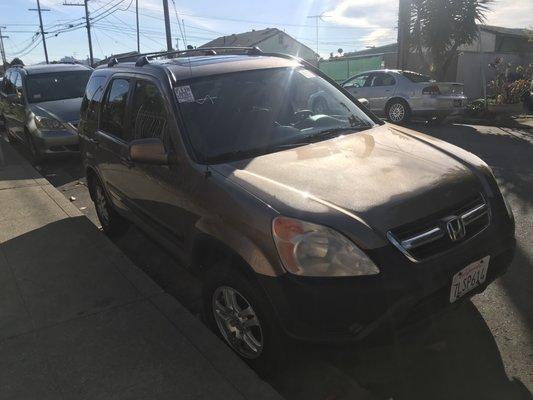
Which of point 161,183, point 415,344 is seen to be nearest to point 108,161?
point 161,183

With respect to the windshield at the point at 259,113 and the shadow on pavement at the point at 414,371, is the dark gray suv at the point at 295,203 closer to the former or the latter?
the windshield at the point at 259,113

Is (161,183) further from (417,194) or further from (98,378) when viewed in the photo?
(417,194)

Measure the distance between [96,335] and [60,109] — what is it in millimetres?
6959

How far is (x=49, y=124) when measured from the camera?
8695 mm

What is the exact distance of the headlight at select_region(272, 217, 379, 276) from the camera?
2.31 m

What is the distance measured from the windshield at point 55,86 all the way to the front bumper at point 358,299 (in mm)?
8547

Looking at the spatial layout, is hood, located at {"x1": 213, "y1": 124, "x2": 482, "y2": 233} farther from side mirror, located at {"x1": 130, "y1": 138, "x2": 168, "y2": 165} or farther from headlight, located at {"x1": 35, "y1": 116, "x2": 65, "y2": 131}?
headlight, located at {"x1": 35, "y1": 116, "x2": 65, "y2": 131}

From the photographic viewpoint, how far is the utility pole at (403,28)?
15227 millimetres

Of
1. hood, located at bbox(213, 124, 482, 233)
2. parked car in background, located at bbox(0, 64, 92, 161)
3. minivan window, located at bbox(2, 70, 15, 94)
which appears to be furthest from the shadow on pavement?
minivan window, located at bbox(2, 70, 15, 94)

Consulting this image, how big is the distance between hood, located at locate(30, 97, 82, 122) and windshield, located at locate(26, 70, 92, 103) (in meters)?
0.23

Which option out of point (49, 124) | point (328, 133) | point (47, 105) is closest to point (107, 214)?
point (328, 133)

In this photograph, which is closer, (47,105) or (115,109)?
(115,109)

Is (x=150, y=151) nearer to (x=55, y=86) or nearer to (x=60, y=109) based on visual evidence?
(x=60, y=109)

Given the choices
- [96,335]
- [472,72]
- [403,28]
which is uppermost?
[403,28]
